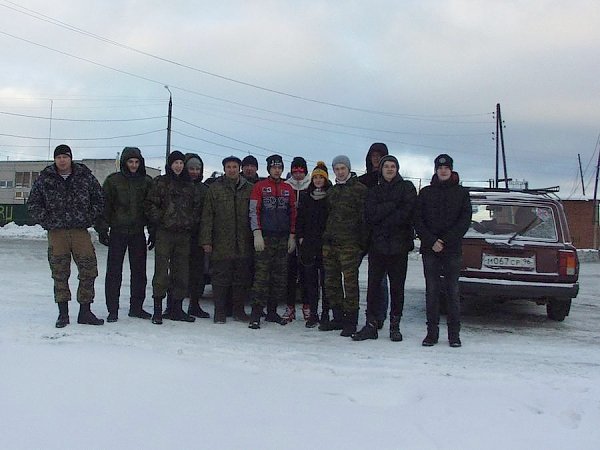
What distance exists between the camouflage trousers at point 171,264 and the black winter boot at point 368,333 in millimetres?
2045

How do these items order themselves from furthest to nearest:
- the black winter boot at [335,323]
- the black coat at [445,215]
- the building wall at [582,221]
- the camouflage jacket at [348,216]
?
the building wall at [582,221], the black winter boot at [335,323], the camouflage jacket at [348,216], the black coat at [445,215]

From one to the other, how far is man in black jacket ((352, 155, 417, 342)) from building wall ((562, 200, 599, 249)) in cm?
3231

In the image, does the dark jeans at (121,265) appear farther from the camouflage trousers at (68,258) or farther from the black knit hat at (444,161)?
the black knit hat at (444,161)

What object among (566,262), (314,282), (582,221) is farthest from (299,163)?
(582,221)

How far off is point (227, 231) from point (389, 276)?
1929mm

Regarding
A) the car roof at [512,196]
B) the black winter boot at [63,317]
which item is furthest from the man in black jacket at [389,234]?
the black winter boot at [63,317]

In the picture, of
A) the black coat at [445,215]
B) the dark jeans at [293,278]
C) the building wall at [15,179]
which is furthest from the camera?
the building wall at [15,179]

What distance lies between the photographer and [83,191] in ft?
19.3

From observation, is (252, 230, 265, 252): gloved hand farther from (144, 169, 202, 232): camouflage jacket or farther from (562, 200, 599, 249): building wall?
(562, 200, 599, 249): building wall

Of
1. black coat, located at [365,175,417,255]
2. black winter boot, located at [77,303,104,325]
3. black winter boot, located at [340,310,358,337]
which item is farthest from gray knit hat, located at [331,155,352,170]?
black winter boot, located at [77,303,104,325]

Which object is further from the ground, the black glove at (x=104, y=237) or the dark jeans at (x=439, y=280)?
the black glove at (x=104, y=237)

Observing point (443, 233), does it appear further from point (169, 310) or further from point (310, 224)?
point (169, 310)

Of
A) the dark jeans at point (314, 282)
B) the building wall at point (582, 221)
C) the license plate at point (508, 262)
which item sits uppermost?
the building wall at point (582, 221)

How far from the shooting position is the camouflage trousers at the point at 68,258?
19.1 ft
